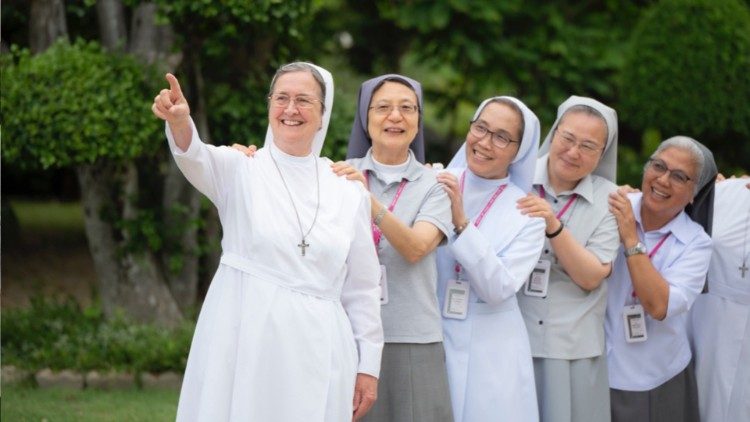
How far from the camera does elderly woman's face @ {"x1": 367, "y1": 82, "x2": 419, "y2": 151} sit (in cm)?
464

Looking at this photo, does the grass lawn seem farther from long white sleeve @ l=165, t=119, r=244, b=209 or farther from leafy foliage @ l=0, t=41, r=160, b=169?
long white sleeve @ l=165, t=119, r=244, b=209

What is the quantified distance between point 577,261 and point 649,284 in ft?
1.41

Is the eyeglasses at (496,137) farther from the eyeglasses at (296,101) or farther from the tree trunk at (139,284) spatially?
the tree trunk at (139,284)

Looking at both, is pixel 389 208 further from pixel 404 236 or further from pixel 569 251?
pixel 569 251

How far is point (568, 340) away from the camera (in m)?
4.98

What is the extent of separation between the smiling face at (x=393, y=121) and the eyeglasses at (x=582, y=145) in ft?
2.47

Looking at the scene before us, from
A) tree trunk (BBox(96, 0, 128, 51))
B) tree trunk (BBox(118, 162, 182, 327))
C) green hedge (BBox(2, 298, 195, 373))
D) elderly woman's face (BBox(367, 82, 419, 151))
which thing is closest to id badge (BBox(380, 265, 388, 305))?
elderly woman's face (BBox(367, 82, 419, 151))

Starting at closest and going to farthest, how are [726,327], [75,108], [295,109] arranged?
[295,109] < [726,327] < [75,108]

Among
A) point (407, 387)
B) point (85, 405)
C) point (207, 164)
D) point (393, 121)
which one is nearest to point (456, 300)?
point (407, 387)

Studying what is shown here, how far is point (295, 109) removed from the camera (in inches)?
165

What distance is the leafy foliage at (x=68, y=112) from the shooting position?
740 cm

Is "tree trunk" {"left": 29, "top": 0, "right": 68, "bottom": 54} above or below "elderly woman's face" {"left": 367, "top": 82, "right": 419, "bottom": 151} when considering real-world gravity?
above

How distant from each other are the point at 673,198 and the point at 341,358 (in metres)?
1.95

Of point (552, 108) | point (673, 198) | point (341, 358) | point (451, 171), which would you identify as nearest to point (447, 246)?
point (451, 171)
